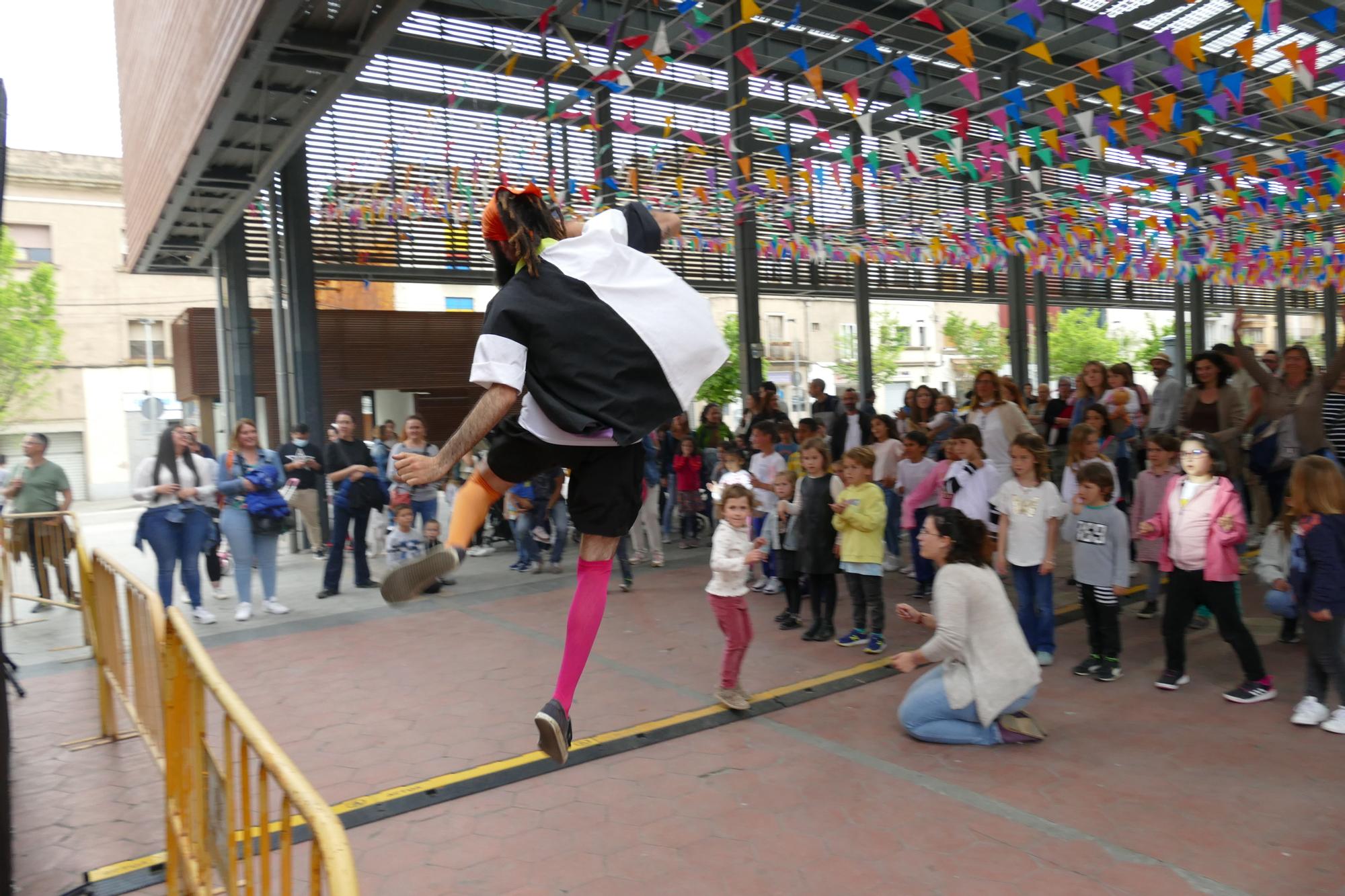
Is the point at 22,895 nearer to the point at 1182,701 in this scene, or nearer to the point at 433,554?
the point at 433,554

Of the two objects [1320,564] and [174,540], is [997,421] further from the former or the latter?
[174,540]

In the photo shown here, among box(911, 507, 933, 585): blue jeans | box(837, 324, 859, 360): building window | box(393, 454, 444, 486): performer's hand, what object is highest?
box(837, 324, 859, 360): building window

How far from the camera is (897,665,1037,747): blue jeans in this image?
440 centimetres

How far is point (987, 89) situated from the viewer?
15828mm

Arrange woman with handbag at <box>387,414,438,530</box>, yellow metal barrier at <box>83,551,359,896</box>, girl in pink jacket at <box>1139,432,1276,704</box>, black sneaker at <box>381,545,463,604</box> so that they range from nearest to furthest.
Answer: yellow metal barrier at <box>83,551,359,896</box>, black sneaker at <box>381,545,463,604</box>, girl in pink jacket at <box>1139,432,1276,704</box>, woman with handbag at <box>387,414,438,530</box>

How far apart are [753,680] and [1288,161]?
8.84 meters

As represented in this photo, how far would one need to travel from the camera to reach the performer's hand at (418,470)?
2.44 m

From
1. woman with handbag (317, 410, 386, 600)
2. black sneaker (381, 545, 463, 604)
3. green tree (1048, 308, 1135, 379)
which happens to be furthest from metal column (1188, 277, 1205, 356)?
green tree (1048, 308, 1135, 379)

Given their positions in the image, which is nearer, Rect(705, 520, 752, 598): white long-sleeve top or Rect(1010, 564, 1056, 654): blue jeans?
Rect(705, 520, 752, 598): white long-sleeve top

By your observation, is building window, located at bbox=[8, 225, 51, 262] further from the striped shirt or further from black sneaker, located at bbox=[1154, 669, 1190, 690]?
the striped shirt

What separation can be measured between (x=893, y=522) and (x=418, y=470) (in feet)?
23.1

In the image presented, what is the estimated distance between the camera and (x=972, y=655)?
4.41 m

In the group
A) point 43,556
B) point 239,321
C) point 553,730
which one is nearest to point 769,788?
point 553,730

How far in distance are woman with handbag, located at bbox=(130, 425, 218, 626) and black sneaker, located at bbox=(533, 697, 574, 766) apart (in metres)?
5.58
